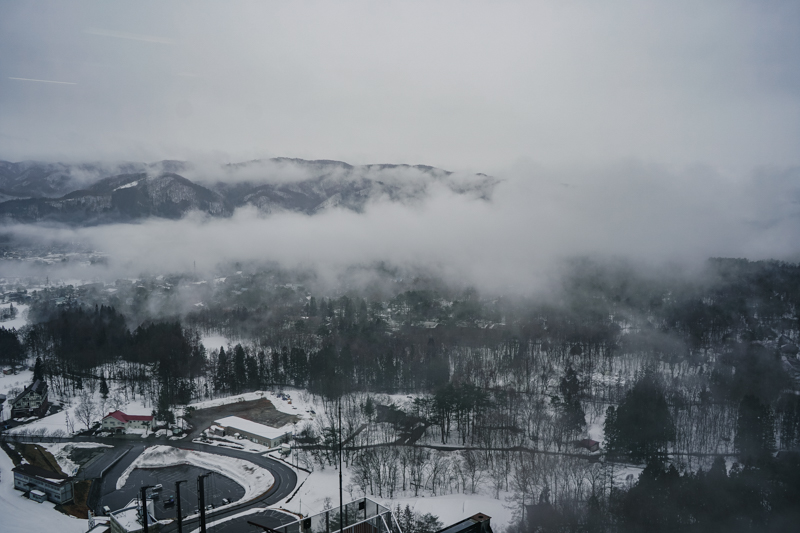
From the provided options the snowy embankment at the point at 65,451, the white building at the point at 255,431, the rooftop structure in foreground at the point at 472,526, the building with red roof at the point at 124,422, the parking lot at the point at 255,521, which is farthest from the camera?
the building with red roof at the point at 124,422

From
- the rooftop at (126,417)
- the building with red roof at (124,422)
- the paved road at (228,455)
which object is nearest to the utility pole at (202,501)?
the paved road at (228,455)

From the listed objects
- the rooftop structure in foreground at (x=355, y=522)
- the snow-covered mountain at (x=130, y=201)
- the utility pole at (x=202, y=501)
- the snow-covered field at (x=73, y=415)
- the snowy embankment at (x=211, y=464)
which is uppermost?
the snow-covered mountain at (x=130, y=201)

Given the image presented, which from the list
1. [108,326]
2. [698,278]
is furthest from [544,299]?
[108,326]

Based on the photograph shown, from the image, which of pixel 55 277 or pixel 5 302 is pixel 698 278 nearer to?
pixel 5 302

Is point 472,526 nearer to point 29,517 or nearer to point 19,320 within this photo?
point 29,517

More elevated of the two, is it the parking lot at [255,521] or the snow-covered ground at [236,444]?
the parking lot at [255,521]

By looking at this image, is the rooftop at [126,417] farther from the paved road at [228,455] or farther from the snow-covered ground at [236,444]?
the snow-covered ground at [236,444]

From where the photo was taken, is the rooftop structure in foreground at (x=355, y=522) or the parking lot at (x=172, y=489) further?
the parking lot at (x=172, y=489)

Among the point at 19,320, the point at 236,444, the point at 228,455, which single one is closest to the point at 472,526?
the point at 228,455
